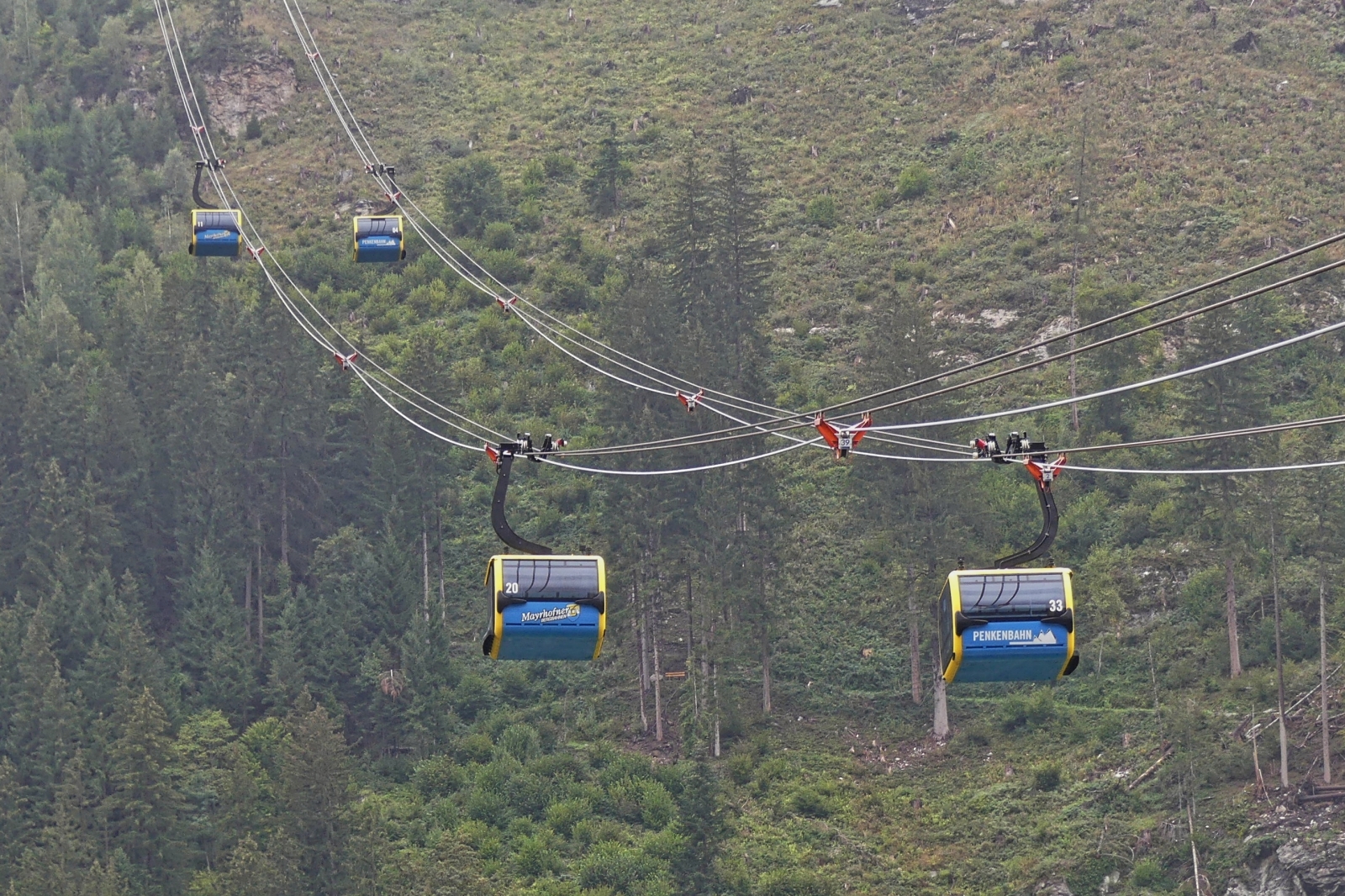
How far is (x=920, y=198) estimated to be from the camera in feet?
338

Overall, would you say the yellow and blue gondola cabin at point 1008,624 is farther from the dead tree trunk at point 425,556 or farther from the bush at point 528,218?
the bush at point 528,218

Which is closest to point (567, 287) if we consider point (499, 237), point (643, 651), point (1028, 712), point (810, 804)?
point (499, 237)

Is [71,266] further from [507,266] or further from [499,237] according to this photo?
[507,266]

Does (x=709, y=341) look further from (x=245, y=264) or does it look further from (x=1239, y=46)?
(x=1239, y=46)

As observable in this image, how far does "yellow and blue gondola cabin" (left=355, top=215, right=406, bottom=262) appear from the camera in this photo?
61.0m

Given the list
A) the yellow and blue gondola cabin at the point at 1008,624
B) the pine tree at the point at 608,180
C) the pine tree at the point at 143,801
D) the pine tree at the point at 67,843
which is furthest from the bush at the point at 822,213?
the yellow and blue gondola cabin at the point at 1008,624

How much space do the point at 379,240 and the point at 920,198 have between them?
46790 millimetres

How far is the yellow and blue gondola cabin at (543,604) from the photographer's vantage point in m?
32.8

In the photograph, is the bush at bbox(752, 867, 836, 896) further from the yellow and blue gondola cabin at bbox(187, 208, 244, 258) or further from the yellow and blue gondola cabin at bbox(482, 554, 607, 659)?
the yellow and blue gondola cabin at bbox(482, 554, 607, 659)

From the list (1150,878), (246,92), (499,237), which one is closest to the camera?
(1150,878)

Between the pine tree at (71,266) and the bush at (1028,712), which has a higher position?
the pine tree at (71,266)

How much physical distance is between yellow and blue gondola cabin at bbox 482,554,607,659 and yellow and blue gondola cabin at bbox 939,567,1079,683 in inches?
241

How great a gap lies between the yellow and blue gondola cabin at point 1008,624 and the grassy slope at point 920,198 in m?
29.1

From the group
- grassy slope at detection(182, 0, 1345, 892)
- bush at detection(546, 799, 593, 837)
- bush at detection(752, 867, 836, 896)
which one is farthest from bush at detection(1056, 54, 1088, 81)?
bush at detection(752, 867, 836, 896)
